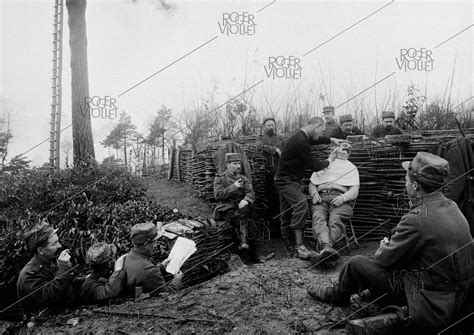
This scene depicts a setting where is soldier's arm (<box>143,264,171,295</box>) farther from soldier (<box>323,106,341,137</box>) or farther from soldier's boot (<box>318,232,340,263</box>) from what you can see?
soldier (<box>323,106,341,137</box>)

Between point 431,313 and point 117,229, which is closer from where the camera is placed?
point 431,313

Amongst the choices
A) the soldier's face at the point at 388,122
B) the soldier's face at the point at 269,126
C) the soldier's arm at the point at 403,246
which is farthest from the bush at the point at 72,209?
the soldier's face at the point at 388,122

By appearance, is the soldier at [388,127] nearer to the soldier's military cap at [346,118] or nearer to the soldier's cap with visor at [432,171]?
the soldier's military cap at [346,118]

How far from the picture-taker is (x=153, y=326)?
3641mm

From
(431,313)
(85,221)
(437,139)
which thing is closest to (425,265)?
(431,313)

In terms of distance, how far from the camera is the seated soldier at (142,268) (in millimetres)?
4395

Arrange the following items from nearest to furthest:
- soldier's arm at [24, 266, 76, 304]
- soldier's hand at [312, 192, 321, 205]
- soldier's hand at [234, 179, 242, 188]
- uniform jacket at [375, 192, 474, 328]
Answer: uniform jacket at [375, 192, 474, 328] < soldier's arm at [24, 266, 76, 304] < soldier's hand at [312, 192, 321, 205] < soldier's hand at [234, 179, 242, 188]

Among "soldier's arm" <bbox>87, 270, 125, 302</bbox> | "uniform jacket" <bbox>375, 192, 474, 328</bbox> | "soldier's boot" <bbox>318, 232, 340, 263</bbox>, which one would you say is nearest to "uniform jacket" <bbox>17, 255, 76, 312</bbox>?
"soldier's arm" <bbox>87, 270, 125, 302</bbox>

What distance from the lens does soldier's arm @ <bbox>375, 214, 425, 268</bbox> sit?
3.19m

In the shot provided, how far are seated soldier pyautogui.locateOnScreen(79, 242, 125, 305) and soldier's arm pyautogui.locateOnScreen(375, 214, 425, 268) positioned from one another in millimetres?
2734

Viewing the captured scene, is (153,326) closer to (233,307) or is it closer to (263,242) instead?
(233,307)

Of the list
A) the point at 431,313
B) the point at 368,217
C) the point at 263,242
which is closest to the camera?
the point at 431,313

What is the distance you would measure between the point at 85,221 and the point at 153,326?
3292 millimetres

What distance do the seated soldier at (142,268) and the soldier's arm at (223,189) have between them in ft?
6.47
